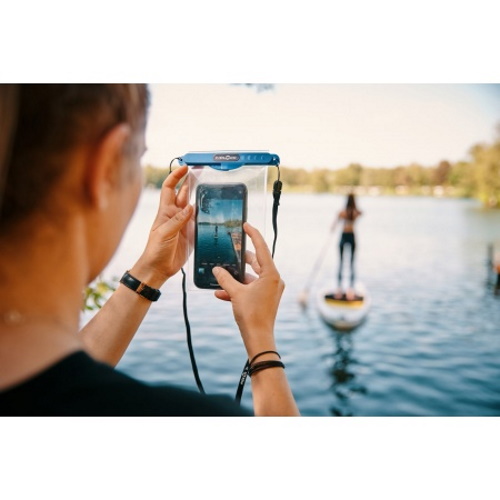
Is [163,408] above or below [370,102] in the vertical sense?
below

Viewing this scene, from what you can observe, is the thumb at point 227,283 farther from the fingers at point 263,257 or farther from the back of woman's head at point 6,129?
the back of woman's head at point 6,129

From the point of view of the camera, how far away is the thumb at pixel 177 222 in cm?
133

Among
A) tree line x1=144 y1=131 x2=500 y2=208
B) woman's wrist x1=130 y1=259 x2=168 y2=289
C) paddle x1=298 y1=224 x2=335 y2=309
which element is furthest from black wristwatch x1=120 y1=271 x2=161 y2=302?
paddle x1=298 y1=224 x2=335 y2=309

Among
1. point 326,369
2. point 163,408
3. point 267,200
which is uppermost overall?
point 267,200

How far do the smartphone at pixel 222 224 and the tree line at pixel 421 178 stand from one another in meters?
1.92

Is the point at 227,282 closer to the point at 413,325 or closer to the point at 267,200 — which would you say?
the point at 267,200

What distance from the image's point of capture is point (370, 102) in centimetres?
541

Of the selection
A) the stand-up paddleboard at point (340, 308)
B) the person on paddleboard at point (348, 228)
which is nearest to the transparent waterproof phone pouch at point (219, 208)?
the person on paddleboard at point (348, 228)

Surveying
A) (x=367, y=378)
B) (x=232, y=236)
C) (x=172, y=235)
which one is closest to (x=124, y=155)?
(x=172, y=235)

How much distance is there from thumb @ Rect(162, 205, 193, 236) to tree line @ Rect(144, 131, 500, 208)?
2022 mm

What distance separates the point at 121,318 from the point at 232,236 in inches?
14.3

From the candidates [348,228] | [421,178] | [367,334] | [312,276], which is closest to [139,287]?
[348,228]

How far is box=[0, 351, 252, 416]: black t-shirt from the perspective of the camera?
881 millimetres
